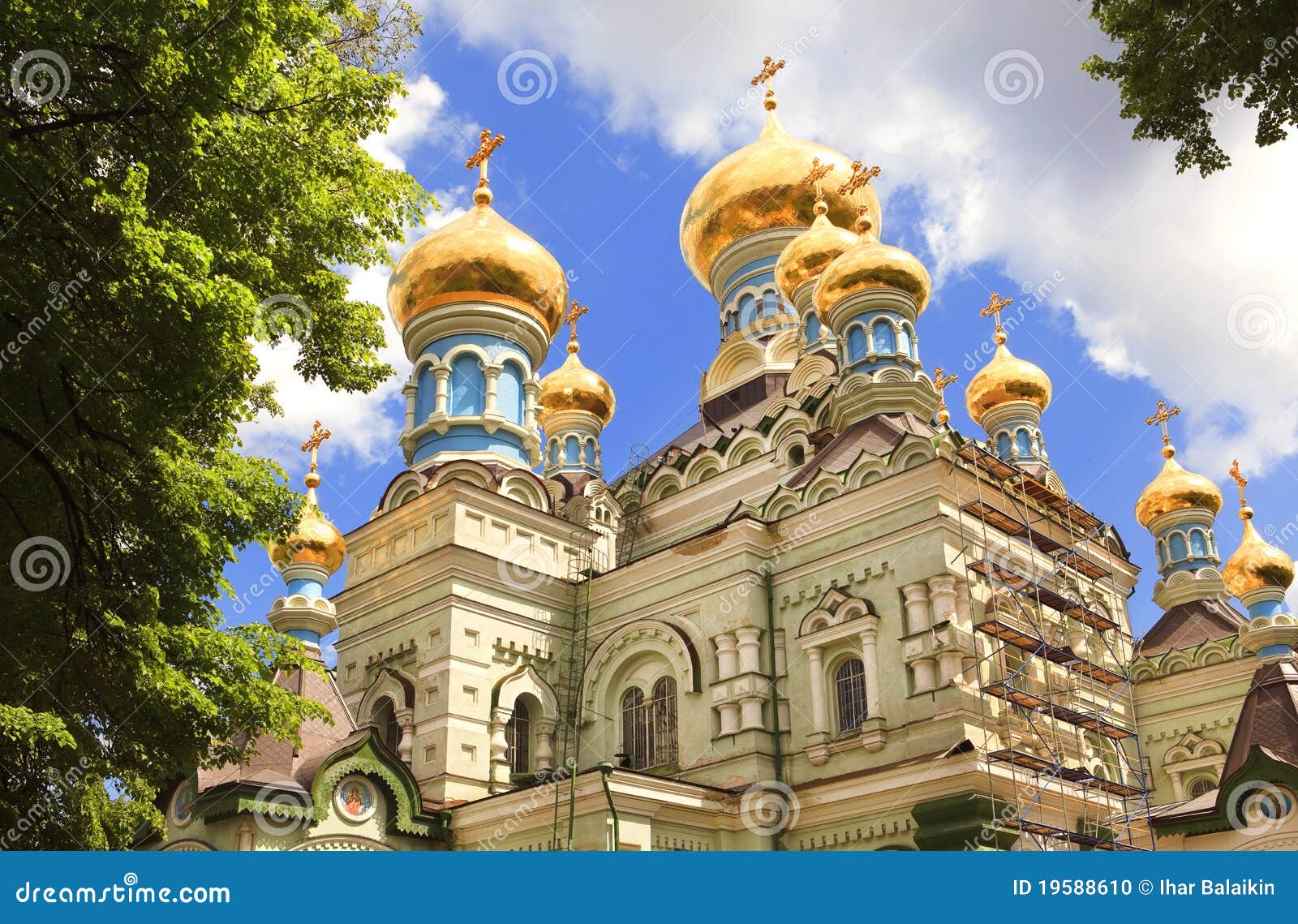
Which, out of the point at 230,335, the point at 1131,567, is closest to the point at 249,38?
the point at 230,335

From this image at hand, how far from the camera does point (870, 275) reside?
18906mm

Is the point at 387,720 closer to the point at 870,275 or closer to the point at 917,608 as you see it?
the point at 917,608

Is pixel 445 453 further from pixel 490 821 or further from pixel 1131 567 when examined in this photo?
pixel 1131 567

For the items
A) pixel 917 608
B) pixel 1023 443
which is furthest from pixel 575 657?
pixel 1023 443

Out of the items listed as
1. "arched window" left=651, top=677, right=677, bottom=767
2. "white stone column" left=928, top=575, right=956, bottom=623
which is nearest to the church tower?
"arched window" left=651, top=677, right=677, bottom=767

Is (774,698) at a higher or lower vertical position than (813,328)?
lower

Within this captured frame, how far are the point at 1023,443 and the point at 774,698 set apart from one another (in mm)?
12556

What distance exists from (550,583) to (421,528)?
2.03 metres

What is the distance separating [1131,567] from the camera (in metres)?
19.4

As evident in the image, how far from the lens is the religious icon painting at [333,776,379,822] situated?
13570 millimetres

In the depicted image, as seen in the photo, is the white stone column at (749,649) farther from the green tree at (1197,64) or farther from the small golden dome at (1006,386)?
the small golden dome at (1006,386)

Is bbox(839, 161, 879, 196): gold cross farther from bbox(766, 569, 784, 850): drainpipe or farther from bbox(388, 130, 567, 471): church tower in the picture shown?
bbox(766, 569, 784, 850): drainpipe

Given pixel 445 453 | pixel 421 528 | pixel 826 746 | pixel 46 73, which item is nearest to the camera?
pixel 46 73

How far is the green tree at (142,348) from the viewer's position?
22.6 feet
